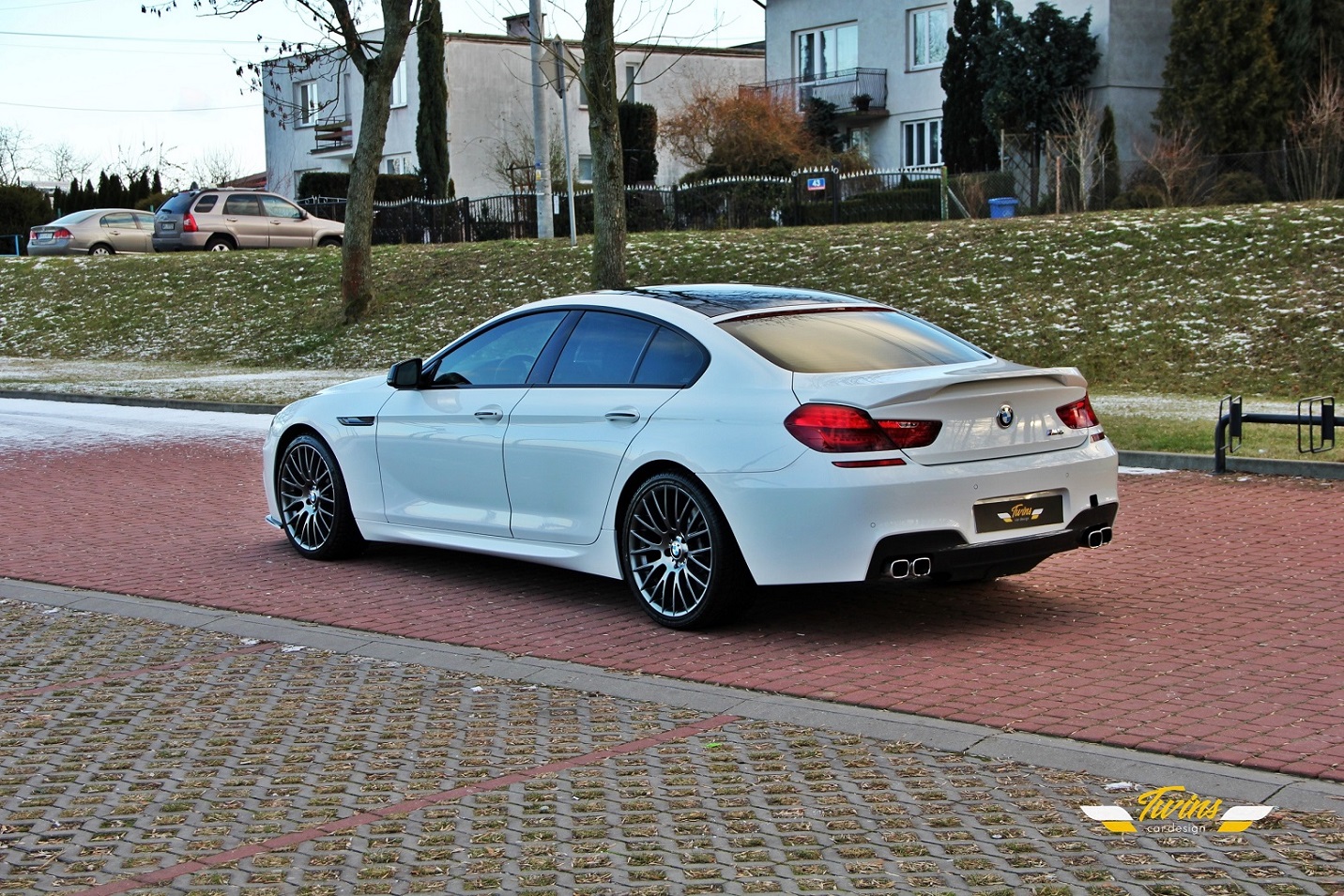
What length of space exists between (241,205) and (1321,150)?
23878mm

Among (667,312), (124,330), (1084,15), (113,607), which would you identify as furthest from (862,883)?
(1084,15)

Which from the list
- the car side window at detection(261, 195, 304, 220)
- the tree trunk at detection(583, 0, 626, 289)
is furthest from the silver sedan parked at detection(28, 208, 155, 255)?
the tree trunk at detection(583, 0, 626, 289)

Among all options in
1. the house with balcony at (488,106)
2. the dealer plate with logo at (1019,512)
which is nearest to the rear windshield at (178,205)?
the house with balcony at (488,106)

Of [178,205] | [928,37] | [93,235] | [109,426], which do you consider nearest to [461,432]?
[109,426]

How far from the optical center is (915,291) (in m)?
22.7

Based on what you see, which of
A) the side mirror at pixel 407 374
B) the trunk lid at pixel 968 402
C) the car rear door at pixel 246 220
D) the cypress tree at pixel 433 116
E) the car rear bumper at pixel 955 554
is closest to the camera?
the car rear bumper at pixel 955 554

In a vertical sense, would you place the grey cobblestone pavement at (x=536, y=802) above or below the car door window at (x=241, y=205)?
below

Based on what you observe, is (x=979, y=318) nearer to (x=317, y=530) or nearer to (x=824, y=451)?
(x=317, y=530)

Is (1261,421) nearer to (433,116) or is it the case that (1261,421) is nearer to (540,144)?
(540,144)

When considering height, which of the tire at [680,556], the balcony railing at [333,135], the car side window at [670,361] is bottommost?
the tire at [680,556]

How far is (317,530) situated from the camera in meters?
9.28

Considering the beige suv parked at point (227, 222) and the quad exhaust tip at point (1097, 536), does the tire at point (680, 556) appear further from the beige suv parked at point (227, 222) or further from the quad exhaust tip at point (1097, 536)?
the beige suv parked at point (227, 222)

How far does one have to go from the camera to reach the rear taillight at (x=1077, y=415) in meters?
7.30

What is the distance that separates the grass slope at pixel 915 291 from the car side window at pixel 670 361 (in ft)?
23.4
